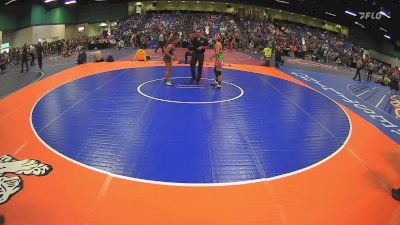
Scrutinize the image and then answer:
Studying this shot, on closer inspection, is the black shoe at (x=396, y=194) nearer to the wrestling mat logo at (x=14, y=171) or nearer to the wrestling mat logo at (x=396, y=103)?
the wrestling mat logo at (x=14, y=171)

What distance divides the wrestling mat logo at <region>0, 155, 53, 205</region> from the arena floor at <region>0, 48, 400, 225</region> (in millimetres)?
14

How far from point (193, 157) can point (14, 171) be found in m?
2.53

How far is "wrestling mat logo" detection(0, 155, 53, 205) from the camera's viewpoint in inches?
155

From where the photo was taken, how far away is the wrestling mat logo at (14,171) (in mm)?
3945

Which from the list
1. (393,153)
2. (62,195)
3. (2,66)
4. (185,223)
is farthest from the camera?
(2,66)

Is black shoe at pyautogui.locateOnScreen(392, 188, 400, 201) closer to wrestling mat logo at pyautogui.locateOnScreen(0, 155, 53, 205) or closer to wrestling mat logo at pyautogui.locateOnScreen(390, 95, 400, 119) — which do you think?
wrestling mat logo at pyautogui.locateOnScreen(0, 155, 53, 205)

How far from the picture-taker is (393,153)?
5.88 metres

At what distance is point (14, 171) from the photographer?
4.42 m

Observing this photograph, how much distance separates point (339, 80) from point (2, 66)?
14.4 meters

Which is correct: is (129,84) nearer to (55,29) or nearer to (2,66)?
(2,66)

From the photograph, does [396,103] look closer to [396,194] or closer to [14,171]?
[396,194]

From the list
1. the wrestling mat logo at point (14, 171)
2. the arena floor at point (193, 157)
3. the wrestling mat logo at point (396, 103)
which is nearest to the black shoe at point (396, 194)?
the arena floor at point (193, 157)

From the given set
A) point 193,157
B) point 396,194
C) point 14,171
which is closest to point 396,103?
point 396,194

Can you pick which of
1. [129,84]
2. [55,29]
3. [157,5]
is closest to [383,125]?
[129,84]
